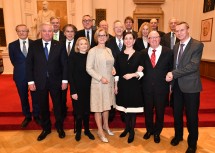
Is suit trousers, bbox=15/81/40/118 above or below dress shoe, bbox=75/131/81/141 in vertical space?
above

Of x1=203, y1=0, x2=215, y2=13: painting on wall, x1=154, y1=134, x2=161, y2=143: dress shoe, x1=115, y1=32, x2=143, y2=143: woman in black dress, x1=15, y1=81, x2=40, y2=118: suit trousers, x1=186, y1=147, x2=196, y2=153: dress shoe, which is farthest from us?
x1=203, y1=0, x2=215, y2=13: painting on wall

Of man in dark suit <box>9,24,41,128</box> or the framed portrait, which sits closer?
man in dark suit <box>9,24,41,128</box>

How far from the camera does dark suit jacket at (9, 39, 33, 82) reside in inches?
133

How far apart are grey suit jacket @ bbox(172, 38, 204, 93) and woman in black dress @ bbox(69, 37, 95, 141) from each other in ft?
4.16

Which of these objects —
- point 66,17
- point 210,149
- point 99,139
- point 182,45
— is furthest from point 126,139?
point 66,17

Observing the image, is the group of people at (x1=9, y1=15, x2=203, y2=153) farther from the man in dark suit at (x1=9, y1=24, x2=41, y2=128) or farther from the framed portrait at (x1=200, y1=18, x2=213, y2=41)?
the framed portrait at (x1=200, y1=18, x2=213, y2=41)

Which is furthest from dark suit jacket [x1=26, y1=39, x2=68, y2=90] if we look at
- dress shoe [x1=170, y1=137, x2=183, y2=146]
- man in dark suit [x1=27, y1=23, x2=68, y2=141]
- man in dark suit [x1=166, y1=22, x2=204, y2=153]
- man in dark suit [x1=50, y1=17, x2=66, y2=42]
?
dress shoe [x1=170, y1=137, x2=183, y2=146]

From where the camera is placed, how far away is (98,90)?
2.96m

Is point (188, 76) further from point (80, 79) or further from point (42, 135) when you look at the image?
point (42, 135)

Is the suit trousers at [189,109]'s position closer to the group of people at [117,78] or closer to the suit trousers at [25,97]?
→ the group of people at [117,78]

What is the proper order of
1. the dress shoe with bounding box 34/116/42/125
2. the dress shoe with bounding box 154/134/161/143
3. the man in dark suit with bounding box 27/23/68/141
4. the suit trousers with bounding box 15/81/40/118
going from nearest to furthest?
1. the man in dark suit with bounding box 27/23/68/141
2. the dress shoe with bounding box 154/134/161/143
3. the suit trousers with bounding box 15/81/40/118
4. the dress shoe with bounding box 34/116/42/125

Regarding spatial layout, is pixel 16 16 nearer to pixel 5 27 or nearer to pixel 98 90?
pixel 5 27

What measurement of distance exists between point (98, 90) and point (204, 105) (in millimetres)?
2568

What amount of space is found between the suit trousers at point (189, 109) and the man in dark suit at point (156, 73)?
A: 7.1 inches
